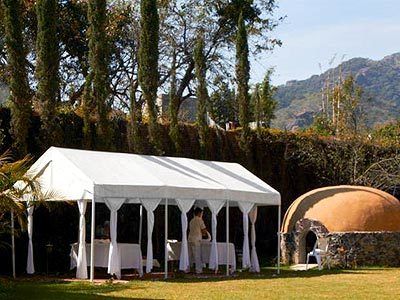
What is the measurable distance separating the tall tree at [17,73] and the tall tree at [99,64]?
2.28 m

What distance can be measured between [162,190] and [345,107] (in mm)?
37229

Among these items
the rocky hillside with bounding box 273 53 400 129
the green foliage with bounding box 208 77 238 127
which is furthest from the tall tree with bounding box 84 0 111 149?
the rocky hillside with bounding box 273 53 400 129

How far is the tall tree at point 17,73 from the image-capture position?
71.8 feet

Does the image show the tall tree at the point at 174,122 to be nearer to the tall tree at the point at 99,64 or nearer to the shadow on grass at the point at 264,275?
the tall tree at the point at 99,64

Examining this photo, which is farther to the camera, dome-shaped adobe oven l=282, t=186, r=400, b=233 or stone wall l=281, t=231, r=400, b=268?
dome-shaped adobe oven l=282, t=186, r=400, b=233

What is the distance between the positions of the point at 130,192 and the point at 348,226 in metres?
9.76

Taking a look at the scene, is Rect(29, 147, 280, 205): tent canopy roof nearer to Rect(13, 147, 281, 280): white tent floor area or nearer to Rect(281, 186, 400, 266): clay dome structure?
Rect(13, 147, 281, 280): white tent floor area

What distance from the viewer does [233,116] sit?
43281mm

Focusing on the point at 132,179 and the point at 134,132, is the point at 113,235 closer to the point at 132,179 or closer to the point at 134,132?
the point at 132,179

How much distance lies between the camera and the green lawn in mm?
14211

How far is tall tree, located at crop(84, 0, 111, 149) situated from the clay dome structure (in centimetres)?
671

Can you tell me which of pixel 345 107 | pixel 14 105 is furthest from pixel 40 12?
pixel 345 107

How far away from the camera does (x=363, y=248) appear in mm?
24438

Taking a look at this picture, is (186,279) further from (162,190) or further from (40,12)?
(40,12)
